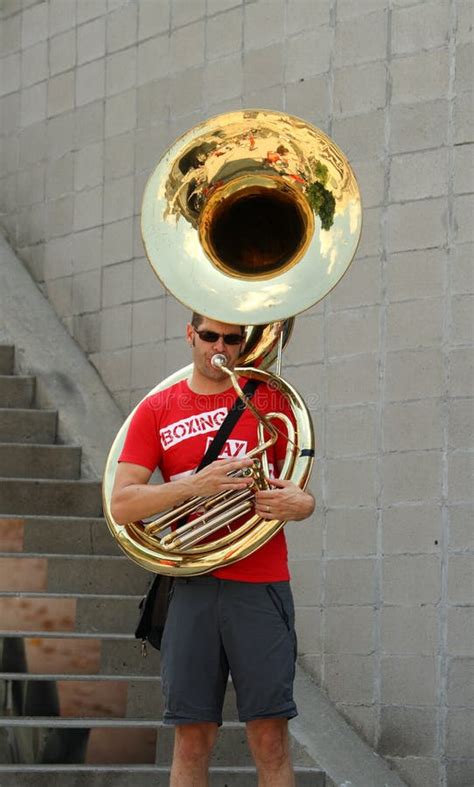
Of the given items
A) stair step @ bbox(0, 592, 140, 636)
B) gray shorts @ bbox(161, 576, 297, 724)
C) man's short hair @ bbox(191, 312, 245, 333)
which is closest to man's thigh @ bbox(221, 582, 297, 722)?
gray shorts @ bbox(161, 576, 297, 724)

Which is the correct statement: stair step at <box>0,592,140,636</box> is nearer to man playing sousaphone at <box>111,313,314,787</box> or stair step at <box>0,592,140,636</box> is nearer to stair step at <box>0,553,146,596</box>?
stair step at <box>0,553,146,596</box>

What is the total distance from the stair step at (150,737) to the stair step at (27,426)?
2.11 m

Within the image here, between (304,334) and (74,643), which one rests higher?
(304,334)

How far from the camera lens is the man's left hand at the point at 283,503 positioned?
385 centimetres

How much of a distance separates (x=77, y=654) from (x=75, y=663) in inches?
1.4

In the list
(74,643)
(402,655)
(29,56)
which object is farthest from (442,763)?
(29,56)

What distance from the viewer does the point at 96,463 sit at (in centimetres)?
707

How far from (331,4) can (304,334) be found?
1460 mm

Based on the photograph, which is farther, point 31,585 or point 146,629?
point 31,585

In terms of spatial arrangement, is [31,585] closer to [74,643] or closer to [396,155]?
[74,643]

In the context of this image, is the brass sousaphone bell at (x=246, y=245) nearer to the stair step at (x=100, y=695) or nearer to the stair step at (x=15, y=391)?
the stair step at (x=100, y=695)

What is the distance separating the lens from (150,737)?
17.5ft

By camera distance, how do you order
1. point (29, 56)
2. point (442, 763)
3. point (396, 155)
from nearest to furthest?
point (442, 763)
point (396, 155)
point (29, 56)

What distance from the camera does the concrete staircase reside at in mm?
5191
